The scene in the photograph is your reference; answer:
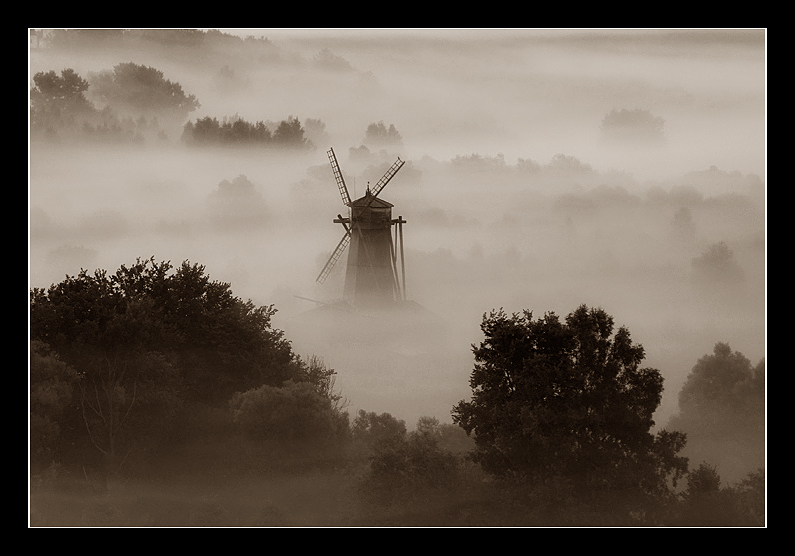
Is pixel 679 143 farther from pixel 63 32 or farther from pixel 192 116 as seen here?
pixel 63 32

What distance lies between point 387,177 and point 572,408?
234 inches

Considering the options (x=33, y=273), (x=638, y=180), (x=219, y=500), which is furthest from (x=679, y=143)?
(x=33, y=273)

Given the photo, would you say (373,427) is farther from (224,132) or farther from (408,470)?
(224,132)

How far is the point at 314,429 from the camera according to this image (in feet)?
Result: 66.2

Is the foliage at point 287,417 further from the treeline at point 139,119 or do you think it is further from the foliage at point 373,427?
the treeline at point 139,119

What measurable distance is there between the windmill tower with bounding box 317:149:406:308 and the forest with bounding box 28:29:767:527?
0.27 meters

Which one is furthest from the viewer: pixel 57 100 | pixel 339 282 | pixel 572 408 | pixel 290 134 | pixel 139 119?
pixel 339 282

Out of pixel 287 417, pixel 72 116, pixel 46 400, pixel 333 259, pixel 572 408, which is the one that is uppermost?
pixel 72 116

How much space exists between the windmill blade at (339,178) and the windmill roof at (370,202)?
0.50ft

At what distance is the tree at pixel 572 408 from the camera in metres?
18.8

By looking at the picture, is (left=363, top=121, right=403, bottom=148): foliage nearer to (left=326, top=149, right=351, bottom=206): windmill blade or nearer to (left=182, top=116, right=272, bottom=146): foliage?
(left=326, top=149, right=351, bottom=206): windmill blade

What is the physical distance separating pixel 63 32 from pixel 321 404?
8.68 m

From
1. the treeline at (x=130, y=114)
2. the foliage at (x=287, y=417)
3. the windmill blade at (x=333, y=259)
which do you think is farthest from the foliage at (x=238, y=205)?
the foliage at (x=287, y=417)

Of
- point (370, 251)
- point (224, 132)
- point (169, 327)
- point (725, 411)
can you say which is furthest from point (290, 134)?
point (725, 411)
